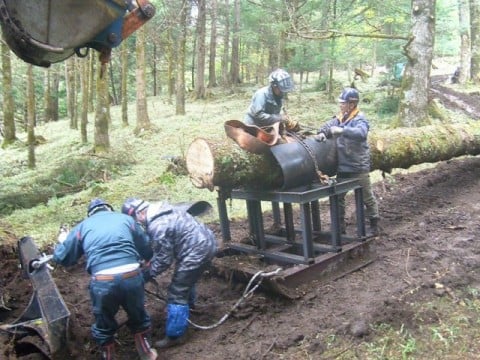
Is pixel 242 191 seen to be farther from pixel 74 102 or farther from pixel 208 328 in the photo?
pixel 74 102

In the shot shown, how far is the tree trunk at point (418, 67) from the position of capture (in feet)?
38.0

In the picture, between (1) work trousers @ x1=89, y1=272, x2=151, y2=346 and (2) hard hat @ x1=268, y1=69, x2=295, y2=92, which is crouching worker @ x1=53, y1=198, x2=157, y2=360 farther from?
(2) hard hat @ x1=268, y1=69, x2=295, y2=92

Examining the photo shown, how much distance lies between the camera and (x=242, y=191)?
628 cm

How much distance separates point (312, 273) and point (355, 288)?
533mm

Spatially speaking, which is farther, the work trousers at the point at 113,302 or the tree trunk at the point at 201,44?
the tree trunk at the point at 201,44

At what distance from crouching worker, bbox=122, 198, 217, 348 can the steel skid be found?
3.39ft

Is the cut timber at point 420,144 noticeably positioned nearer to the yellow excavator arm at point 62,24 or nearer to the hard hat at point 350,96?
the hard hat at point 350,96

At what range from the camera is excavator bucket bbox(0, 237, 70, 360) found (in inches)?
153

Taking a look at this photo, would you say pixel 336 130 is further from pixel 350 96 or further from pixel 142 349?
pixel 142 349

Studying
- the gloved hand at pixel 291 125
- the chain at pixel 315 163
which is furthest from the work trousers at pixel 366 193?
the gloved hand at pixel 291 125

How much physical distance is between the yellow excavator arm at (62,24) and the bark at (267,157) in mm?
2202

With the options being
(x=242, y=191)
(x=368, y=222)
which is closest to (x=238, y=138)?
(x=242, y=191)

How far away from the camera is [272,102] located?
21.4 ft

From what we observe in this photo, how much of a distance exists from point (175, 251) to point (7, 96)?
12.8 meters
